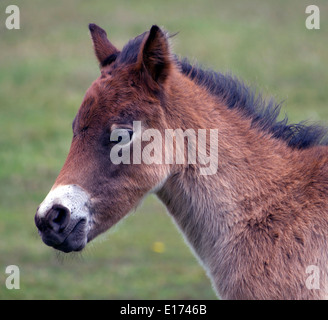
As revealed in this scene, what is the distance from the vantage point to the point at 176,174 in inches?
162

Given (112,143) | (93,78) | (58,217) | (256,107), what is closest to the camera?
(58,217)

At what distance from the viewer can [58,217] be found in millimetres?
3748

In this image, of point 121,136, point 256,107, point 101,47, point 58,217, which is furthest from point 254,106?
point 58,217

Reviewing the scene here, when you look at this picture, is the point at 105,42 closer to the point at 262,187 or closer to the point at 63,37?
the point at 262,187

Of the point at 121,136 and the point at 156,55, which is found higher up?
the point at 156,55

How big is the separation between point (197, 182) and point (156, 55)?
0.91 metres

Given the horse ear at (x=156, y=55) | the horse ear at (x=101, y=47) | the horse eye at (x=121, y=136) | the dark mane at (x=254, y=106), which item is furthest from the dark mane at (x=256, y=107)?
the horse eye at (x=121, y=136)

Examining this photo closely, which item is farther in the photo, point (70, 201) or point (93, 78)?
point (93, 78)

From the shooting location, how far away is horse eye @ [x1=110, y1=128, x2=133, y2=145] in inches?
156

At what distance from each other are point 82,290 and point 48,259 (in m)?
1.27

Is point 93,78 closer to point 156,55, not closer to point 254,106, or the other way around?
point 254,106

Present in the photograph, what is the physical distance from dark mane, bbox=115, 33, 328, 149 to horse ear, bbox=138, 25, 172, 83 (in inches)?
9.1

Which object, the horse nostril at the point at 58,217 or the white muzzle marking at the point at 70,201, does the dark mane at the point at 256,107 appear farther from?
the horse nostril at the point at 58,217

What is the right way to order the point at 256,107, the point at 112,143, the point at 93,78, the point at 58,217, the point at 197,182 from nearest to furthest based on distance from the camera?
the point at 58,217 → the point at 112,143 → the point at 197,182 → the point at 256,107 → the point at 93,78
